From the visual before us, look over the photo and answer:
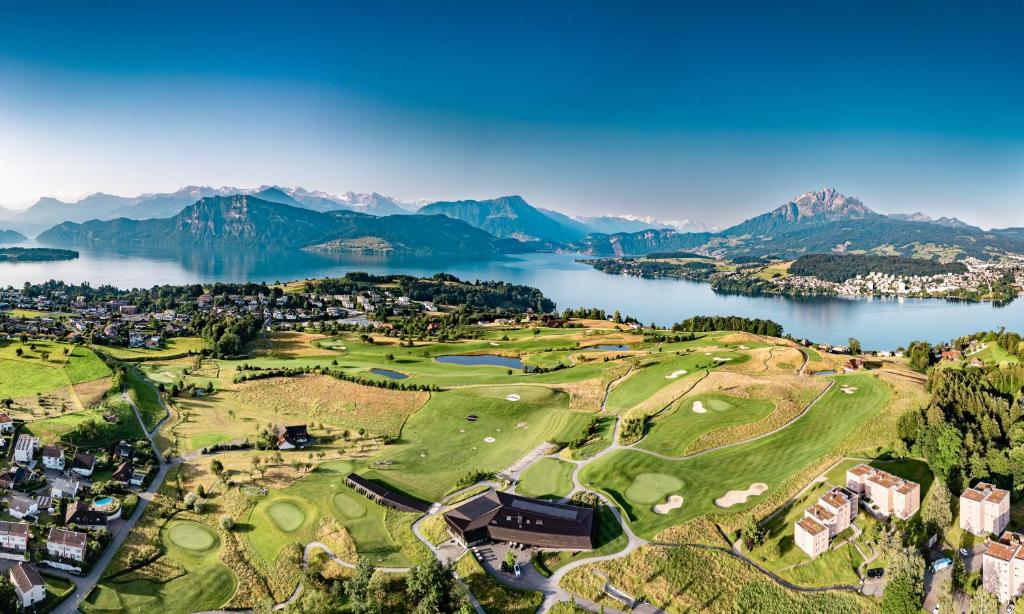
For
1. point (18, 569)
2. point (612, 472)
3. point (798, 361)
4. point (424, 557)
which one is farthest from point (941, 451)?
point (18, 569)

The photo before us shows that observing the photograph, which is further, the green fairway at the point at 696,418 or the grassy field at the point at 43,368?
the grassy field at the point at 43,368

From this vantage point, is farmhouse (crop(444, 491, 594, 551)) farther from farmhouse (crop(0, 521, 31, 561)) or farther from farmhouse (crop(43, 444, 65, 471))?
farmhouse (crop(43, 444, 65, 471))

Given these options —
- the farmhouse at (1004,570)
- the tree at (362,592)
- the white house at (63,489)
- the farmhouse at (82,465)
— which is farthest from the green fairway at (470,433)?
the farmhouse at (1004,570)

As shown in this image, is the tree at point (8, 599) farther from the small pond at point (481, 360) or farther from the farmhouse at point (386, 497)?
the small pond at point (481, 360)

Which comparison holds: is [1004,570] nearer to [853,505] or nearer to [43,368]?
[853,505]

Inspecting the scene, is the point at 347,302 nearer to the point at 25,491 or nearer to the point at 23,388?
the point at 23,388

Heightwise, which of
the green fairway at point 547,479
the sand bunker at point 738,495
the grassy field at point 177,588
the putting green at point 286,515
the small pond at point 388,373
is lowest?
the grassy field at point 177,588
